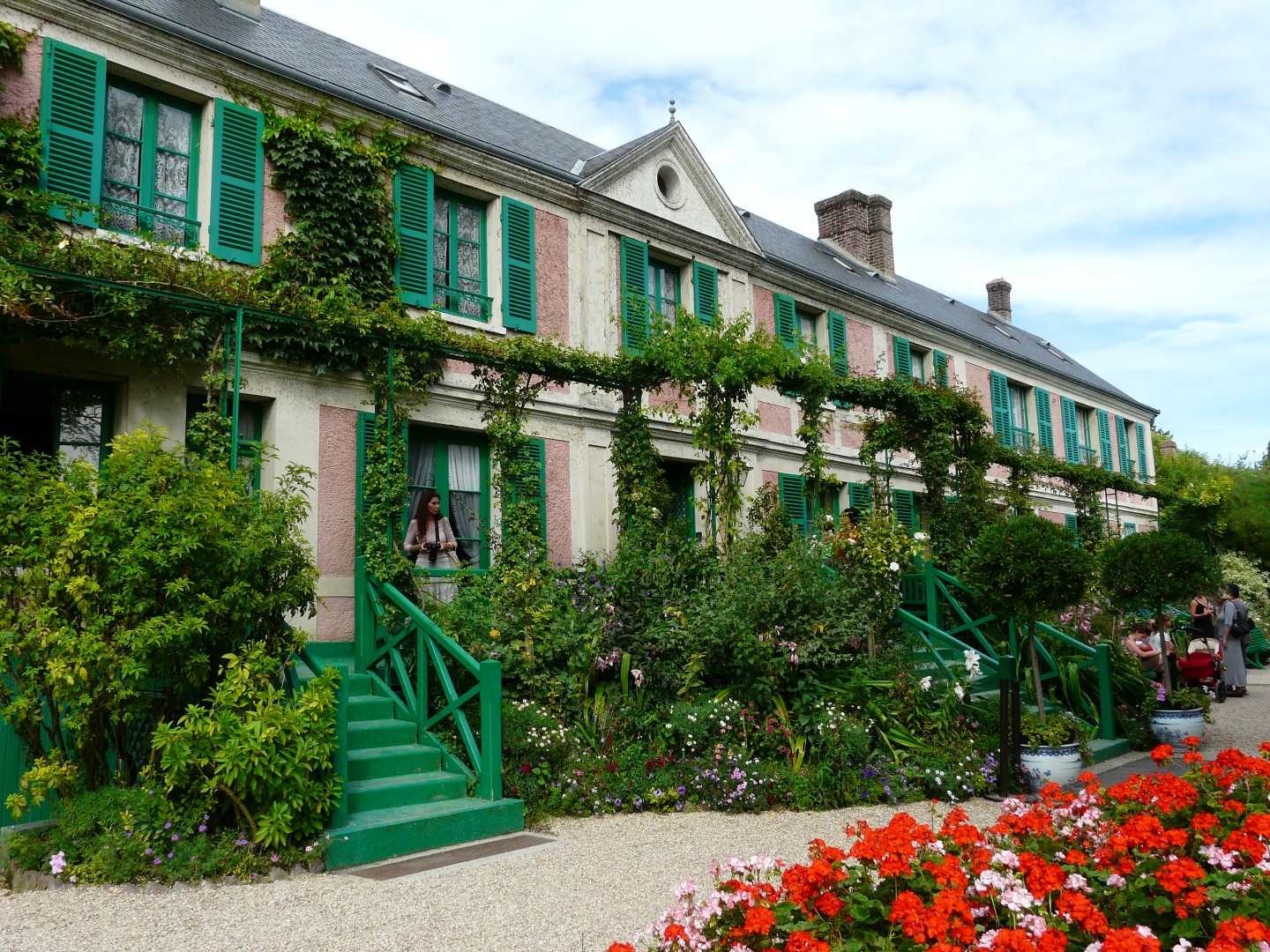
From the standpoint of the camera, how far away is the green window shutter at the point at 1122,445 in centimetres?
2197

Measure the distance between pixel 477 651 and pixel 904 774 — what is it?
3203 millimetres

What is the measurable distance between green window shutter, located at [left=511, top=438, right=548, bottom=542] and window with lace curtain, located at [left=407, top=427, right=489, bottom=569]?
19.2 inches

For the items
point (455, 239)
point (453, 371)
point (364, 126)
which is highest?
point (364, 126)

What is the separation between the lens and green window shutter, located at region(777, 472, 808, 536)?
12789 mm

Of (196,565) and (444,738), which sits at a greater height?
(196,565)

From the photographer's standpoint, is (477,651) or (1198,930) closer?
(1198,930)

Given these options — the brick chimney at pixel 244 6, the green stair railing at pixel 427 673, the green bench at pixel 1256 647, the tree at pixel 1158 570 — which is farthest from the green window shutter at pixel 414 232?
the green bench at pixel 1256 647

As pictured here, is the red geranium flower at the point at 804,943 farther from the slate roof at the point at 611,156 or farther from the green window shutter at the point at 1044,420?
the green window shutter at the point at 1044,420

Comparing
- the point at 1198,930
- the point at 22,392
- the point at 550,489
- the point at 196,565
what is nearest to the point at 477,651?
the point at 196,565

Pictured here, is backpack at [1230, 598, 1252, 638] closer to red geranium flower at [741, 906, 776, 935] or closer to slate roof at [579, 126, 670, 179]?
slate roof at [579, 126, 670, 179]

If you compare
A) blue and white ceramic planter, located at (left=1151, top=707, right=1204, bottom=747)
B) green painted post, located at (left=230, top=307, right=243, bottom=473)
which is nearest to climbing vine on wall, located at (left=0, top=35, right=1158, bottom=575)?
green painted post, located at (left=230, top=307, right=243, bottom=473)

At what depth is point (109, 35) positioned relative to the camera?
7.48 meters

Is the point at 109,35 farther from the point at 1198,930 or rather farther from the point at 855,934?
the point at 1198,930

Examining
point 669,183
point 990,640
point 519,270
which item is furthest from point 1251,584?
point 519,270
